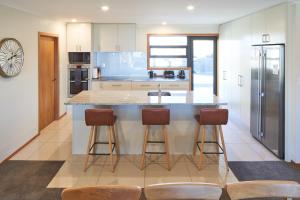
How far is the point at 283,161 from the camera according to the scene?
182 inches

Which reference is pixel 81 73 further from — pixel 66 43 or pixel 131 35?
pixel 131 35

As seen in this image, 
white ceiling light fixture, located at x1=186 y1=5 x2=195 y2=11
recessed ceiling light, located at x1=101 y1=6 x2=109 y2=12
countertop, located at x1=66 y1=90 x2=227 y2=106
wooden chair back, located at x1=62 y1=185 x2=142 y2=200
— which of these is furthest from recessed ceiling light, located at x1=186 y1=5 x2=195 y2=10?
wooden chair back, located at x1=62 y1=185 x2=142 y2=200

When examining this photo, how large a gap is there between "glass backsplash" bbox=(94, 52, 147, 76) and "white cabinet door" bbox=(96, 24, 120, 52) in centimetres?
46

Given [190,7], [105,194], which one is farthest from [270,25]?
[105,194]

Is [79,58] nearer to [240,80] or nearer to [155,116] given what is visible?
[240,80]

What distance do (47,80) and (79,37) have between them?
144 centimetres

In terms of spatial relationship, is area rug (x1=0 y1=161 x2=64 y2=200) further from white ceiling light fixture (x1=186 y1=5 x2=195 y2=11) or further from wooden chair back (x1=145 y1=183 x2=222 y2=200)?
white ceiling light fixture (x1=186 y1=5 x2=195 y2=11)

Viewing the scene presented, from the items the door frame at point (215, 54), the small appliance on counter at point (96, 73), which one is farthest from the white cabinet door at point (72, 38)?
the door frame at point (215, 54)

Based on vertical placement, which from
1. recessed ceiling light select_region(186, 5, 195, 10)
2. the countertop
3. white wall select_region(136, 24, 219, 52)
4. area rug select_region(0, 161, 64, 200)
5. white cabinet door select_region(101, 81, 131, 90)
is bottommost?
Answer: area rug select_region(0, 161, 64, 200)

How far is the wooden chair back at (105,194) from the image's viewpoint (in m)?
1.60

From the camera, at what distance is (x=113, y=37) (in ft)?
25.8

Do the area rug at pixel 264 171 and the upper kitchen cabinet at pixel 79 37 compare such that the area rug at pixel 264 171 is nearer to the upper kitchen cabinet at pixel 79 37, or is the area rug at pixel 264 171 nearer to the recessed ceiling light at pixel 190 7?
the recessed ceiling light at pixel 190 7

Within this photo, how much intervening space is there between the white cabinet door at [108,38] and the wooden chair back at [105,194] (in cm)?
653

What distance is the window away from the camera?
8.29m
